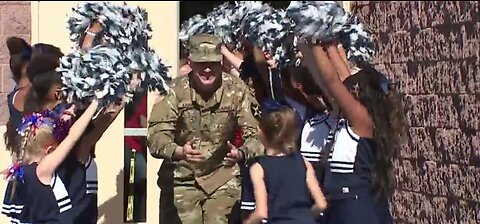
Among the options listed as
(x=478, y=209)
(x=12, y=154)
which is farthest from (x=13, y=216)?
(x=478, y=209)

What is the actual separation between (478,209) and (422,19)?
160 centimetres

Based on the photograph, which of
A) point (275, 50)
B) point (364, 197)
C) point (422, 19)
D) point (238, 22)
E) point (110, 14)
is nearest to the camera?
point (364, 197)

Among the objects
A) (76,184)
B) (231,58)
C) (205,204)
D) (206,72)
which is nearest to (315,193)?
(205,204)

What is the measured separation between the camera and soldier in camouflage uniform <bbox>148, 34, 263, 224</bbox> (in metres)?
5.74

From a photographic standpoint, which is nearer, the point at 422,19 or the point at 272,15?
the point at 272,15

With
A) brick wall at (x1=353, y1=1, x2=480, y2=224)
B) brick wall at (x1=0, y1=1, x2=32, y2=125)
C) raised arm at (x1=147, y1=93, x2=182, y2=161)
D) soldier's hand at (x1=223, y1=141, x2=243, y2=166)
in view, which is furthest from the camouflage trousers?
brick wall at (x1=0, y1=1, x2=32, y2=125)

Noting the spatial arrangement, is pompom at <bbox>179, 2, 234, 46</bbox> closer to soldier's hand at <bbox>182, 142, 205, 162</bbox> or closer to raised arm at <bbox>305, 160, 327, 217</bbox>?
soldier's hand at <bbox>182, 142, 205, 162</bbox>

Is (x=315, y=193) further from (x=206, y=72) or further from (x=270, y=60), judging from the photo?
(x=270, y=60)

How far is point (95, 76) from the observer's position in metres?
5.00

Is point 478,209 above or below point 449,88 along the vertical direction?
below

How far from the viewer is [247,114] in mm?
5832

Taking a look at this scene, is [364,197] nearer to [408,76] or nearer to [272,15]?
[272,15]

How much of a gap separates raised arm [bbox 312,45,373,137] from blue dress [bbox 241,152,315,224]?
34 centimetres

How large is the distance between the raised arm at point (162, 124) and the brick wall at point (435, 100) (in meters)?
1.91
